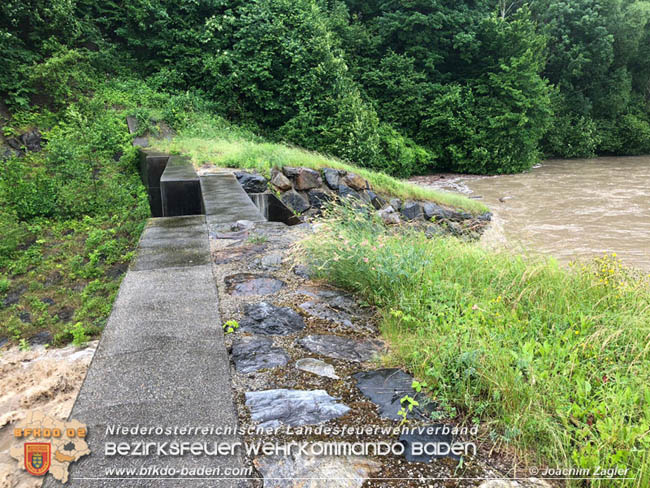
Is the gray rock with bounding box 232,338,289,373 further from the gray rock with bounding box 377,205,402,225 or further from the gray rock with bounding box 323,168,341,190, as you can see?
the gray rock with bounding box 323,168,341,190

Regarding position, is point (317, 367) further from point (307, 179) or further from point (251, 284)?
point (307, 179)

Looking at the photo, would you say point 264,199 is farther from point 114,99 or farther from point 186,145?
point 114,99

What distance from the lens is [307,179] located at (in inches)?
351

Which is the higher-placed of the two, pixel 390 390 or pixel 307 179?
pixel 307 179

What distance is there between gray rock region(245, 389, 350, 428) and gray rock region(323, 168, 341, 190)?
24.7ft

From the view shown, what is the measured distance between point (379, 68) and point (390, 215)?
11806mm

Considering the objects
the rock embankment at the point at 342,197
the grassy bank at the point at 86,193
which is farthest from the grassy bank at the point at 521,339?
the rock embankment at the point at 342,197

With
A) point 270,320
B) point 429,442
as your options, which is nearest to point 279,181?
point 270,320

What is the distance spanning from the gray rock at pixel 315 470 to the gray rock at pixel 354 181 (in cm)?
819

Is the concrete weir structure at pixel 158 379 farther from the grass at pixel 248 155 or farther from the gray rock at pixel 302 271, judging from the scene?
the grass at pixel 248 155

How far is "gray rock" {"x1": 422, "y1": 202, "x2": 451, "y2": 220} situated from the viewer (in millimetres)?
10148

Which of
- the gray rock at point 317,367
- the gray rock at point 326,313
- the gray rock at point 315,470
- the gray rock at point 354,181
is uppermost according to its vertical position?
the gray rock at point 354,181

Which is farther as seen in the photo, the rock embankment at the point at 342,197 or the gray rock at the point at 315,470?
the rock embankment at the point at 342,197

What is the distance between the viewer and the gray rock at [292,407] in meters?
1.72
